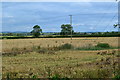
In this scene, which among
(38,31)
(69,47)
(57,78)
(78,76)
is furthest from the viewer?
(38,31)

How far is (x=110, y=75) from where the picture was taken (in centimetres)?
694

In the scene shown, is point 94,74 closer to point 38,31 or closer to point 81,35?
point 81,35

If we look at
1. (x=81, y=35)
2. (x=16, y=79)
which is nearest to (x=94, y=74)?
(x=16, y=79)

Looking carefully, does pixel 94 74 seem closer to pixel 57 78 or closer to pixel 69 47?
pixel 57 78

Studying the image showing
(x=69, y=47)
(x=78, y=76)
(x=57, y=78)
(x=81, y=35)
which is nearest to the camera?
(x=57, y=78)

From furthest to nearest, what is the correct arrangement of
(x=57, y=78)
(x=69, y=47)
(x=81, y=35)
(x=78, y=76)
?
(x=81, y=35) → (x=69, y=47) → (x=78, y=76) → (x=57, y=78)

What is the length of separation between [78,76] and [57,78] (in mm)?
788

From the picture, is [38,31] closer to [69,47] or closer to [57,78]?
[69,47]

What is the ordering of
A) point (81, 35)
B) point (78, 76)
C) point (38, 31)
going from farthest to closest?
point (38, 31) < point (81, 35) < point (78, 76)

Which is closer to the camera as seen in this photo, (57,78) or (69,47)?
(57,78)

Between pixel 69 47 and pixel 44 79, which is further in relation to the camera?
pixel 69 47

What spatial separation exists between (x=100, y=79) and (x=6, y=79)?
290cm

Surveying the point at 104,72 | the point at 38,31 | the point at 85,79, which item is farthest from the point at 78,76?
the point at 38,31

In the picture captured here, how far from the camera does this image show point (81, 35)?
72.9 meters
